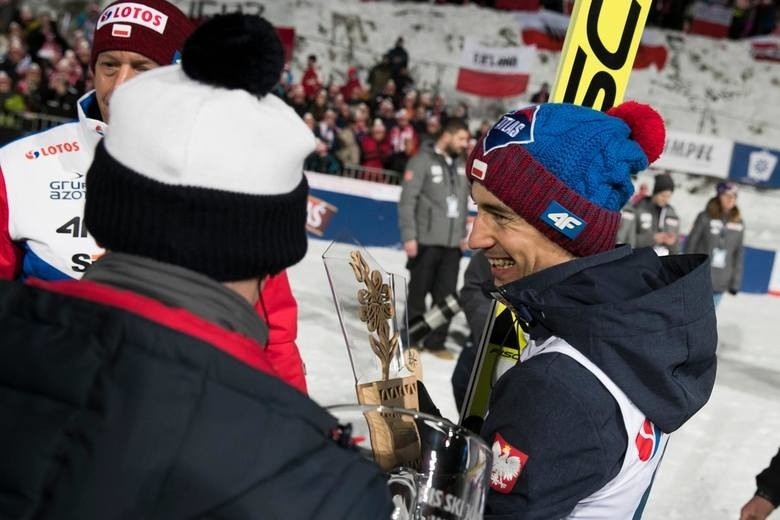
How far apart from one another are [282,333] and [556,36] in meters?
19.2

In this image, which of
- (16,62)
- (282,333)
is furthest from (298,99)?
(282,333)

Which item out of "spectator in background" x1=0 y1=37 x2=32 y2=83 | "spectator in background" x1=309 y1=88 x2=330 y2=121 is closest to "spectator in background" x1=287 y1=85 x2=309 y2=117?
"spectator in background" x1=309 y1=88 x2=330 y2=121

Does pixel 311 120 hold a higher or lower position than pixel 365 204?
higher

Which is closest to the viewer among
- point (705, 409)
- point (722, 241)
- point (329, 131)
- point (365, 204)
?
point (705, 409)

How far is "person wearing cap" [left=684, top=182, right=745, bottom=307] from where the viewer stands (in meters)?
9.71

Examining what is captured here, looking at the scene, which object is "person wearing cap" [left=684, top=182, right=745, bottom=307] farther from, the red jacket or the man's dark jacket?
the man's dark jacket

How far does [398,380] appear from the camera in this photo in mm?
1840

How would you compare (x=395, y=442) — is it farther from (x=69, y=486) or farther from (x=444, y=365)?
(x=444, y=365)

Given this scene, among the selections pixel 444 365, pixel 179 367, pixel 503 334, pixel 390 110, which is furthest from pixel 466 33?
pixel 179 367

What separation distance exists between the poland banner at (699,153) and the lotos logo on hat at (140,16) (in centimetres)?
1574

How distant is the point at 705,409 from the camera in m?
7.09

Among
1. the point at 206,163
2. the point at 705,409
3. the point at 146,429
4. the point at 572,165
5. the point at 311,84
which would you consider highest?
the point at 206,163

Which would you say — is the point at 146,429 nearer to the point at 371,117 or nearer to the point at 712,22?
the point at 371,117

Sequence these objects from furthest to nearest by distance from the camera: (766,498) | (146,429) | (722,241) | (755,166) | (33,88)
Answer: (755,166) < (33,88) < (722,241) < (766,498) < (146,429)
